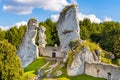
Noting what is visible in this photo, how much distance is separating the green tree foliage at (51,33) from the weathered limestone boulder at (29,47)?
1798 cm

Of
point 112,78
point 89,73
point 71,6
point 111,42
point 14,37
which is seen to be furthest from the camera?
point 14,37

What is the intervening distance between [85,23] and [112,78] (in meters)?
46.9

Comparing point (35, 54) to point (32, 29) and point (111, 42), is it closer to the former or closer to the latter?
point (32, 29)

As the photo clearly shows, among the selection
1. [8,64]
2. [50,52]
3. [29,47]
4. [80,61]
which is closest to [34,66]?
[29,47]

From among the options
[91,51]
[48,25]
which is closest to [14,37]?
[48,25]

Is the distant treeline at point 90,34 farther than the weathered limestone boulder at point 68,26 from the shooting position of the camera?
Yes

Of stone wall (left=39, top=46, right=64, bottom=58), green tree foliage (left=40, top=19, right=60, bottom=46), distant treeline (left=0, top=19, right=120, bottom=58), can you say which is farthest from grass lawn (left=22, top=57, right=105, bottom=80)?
green tree foliage (left=40, top=19, right=60, bottom=46)

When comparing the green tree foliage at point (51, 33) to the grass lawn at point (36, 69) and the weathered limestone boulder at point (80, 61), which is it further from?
the weathered limestone boulder at point (80, 61)

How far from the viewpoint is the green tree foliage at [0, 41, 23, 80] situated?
1598 inches

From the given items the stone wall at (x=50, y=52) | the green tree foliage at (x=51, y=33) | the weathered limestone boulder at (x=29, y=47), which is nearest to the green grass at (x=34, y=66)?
the weathered limestone boulder at (x=29, y=47)

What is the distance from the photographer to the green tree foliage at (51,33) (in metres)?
80.9

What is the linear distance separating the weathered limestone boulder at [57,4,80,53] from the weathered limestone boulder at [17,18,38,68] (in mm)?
4934

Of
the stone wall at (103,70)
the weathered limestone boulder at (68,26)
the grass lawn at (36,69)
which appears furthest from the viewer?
the weathered limestone boulder at (68,26)

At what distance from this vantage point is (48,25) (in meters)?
88.4
